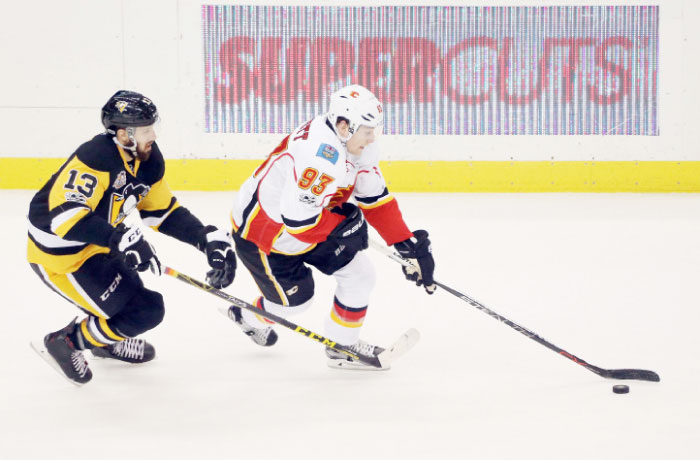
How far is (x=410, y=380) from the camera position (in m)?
2.82

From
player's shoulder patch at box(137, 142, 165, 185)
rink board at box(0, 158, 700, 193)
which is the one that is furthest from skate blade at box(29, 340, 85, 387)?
rink board at box(0, 158, 700, 193)

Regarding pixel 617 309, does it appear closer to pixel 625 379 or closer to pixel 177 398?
pixel 625 379

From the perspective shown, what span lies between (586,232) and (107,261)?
11.7ft

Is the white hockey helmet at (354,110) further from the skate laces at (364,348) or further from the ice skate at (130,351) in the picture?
the ice skate at (130,351)

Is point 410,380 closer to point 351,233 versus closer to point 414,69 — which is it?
point 351,233

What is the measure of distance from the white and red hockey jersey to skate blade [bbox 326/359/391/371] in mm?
386

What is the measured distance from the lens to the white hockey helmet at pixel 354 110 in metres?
2.67

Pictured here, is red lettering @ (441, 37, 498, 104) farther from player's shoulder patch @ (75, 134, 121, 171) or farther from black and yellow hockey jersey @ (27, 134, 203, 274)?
player's shoulder patch @ (75, 134, 121, 171)

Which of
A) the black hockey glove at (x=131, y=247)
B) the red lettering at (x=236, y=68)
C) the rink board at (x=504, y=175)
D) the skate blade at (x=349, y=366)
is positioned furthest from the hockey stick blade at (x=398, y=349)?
the red lettering at (x=236, y=68)

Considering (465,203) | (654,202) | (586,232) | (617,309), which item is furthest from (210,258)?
(654,202)

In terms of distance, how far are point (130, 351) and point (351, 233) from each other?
82 centimetres

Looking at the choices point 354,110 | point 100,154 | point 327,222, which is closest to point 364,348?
point 327,222

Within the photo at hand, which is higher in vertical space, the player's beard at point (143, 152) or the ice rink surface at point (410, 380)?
the player's beard at point (143, 152)

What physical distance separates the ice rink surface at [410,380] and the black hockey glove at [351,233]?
0.41m
